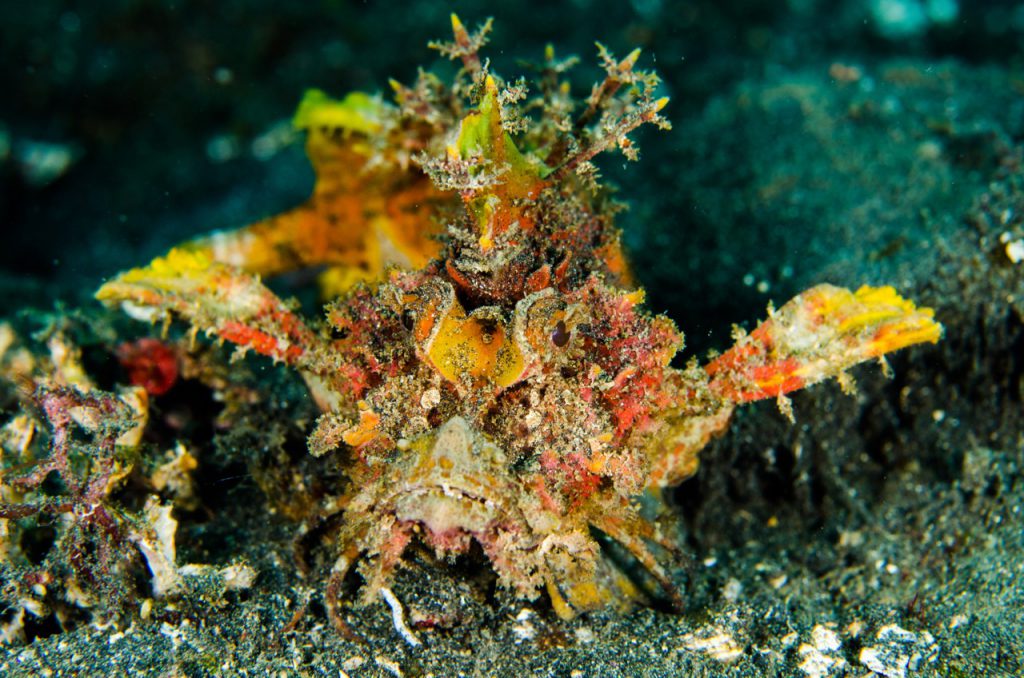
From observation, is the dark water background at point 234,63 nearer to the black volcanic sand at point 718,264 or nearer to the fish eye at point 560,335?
the black volcanic sand at point 718,264

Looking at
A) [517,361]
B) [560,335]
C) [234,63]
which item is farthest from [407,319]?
[234,63]

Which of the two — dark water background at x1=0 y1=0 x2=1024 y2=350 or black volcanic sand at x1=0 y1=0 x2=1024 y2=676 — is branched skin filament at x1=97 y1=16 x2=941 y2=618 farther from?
dark water background at x1=0 y1=0 x2=1024 y2=350

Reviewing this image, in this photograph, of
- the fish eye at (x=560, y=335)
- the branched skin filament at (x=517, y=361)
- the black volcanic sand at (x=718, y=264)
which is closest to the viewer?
the branched skin filament at (x=517, y=361)

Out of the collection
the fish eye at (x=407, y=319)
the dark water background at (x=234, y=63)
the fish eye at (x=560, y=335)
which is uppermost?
the dark water background at (x=234, y=63)

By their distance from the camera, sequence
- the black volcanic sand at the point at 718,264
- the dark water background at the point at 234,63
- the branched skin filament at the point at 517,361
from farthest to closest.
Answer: the dark water background at the point at 234,63
the black volcanic sand at the point at 718,264
the branched skin filament at the point at 517,361

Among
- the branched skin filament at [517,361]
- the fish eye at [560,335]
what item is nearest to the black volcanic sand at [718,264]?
the branched skin filament at [517,361]

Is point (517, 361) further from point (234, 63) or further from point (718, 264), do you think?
point (234, 63)

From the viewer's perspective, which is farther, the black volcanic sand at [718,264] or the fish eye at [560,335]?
the black volcanic sand at [718,264]
